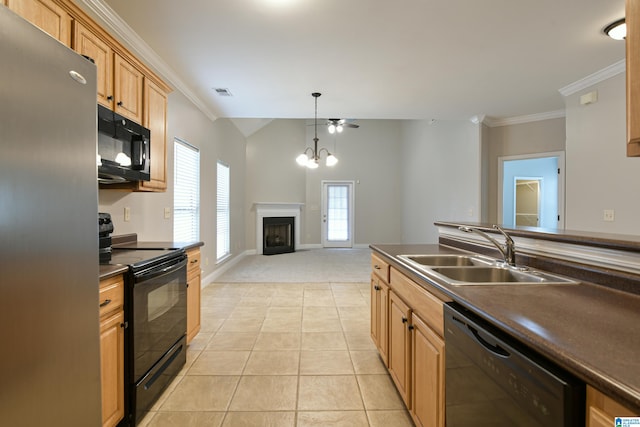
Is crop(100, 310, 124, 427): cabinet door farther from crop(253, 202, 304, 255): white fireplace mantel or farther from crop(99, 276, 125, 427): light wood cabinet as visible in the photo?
crop(253, 202, 304, 255): white fireplace mantel

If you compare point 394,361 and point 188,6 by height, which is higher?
point 188,6

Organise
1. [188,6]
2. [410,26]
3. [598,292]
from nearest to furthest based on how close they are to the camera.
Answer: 1. [598,292]
2. [188,6]
3. [410,26]

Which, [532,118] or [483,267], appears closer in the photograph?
[483,267]

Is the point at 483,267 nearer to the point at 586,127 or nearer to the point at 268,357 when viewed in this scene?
the point at 268,357

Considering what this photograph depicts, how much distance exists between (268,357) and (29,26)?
7.86ft

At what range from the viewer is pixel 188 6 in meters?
2.19

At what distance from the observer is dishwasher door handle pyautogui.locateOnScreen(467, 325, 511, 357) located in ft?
2.72

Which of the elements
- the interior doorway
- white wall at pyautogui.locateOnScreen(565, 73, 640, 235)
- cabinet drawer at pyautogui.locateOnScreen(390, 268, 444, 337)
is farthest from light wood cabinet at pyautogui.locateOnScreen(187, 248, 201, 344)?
the interior doorway

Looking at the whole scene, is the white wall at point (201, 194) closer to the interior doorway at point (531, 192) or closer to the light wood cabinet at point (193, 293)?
the light wood cabinet at point (193, 293)

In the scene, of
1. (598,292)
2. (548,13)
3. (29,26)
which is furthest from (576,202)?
(29,26)

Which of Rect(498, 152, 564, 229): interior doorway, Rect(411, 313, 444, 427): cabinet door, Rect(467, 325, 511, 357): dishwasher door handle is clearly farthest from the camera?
Rect(498, 152, 564, 229): interior doorway

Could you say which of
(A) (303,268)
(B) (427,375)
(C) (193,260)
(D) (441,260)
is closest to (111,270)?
(C) (193,260)

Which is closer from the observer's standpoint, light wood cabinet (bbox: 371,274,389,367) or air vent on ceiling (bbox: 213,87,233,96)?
light wood cabinet (bbox: 371,274,389,367)

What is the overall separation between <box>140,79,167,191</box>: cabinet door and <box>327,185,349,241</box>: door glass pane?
21.0 feet
